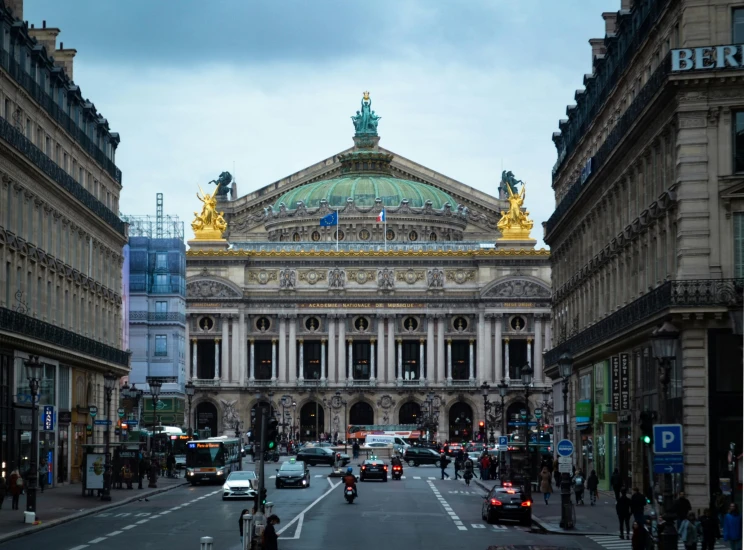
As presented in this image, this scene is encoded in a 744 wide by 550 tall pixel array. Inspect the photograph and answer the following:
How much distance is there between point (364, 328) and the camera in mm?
182000

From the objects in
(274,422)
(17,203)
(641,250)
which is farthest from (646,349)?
(17,203)

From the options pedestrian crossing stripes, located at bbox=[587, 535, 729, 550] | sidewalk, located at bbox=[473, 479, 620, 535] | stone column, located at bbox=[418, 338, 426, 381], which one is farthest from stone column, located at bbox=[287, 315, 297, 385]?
pedestrian crossing stripes, located at bbox=[587, 535, 729, 550]

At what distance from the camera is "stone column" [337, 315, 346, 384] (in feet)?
589

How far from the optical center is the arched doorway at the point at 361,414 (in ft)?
592

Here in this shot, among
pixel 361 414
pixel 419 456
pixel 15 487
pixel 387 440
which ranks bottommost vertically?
pixel 419 456

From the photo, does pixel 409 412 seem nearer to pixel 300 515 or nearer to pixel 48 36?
pixel 48 36

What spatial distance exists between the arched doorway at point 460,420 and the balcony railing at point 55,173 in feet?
295

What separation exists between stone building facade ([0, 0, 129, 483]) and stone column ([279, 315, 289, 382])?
82300 millimetres

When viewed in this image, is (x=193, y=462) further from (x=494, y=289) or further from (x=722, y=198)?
(x=494, y=289)

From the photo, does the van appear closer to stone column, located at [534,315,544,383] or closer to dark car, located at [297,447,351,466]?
dark car, located at [297,447,351,466]

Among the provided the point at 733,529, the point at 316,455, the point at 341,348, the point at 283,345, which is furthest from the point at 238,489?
the point at 283,345

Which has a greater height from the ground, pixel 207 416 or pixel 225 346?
pixel 225 346

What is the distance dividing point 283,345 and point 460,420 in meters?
22.4

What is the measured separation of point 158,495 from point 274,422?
38541 millimetres
